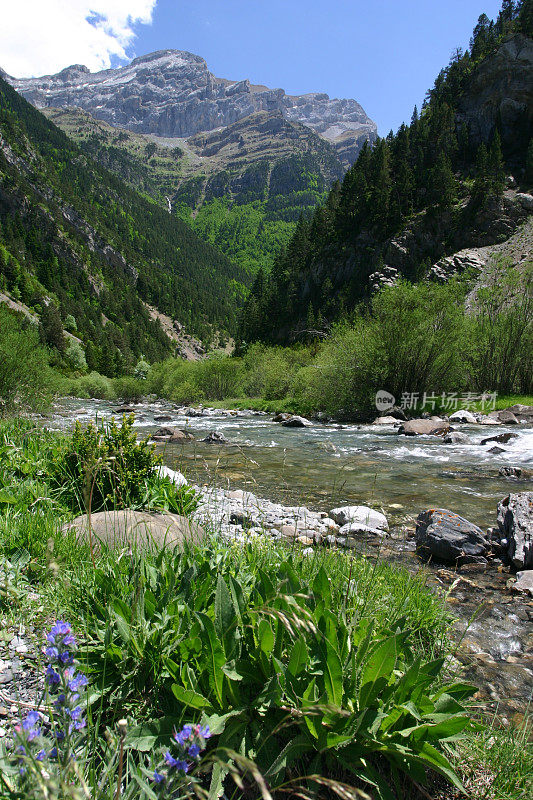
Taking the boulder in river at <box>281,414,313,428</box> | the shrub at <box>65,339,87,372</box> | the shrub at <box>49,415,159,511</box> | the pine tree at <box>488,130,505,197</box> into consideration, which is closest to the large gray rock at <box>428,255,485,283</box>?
the pine tree at <box>488,130,505,197</box>

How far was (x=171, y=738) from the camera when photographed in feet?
5.90

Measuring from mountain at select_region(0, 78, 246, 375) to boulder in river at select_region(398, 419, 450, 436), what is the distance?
99.6 metres

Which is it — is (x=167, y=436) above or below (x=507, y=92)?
below

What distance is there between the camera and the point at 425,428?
813 inches

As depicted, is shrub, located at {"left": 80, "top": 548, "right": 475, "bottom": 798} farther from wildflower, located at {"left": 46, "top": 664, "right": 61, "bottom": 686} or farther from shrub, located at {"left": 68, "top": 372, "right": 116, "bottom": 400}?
shrub, located at {"left": 68, "top": 372, "right": 116, "bottom": 400}

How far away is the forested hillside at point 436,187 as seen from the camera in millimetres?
67312

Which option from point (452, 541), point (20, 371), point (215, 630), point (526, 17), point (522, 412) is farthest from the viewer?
point (526, 17)

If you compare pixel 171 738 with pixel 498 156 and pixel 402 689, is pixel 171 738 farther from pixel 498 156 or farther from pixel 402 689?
pixel 498 156

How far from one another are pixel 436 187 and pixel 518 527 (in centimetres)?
8111

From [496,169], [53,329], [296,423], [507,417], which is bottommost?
[296,423]

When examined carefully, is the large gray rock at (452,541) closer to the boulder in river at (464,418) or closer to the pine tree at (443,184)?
the boulder in river at (464,418)

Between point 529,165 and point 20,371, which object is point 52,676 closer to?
point 20,371

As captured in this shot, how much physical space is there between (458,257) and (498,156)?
24.0m

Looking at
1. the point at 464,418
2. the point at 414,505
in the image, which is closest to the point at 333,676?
the point at 414,505
